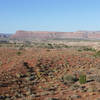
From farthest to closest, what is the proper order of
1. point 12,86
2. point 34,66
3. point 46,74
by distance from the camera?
point 34,66
point 46,74
point 12,86

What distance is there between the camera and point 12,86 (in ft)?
47.3

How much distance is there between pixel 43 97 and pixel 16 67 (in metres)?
9.05

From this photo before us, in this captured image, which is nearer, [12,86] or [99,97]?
[99,97]

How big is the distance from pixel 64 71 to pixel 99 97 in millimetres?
9013

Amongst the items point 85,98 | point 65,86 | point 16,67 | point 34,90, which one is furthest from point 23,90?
point 16,67

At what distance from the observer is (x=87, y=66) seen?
863 inches

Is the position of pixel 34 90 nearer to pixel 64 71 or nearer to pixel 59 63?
pixel 64 71

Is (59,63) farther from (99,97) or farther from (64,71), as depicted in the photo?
(99,97)

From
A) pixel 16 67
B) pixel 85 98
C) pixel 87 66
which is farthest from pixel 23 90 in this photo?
pixel 87 66

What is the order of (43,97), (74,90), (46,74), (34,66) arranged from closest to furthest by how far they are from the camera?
(43,97)
(74,90)
(46,74)
(34,66)

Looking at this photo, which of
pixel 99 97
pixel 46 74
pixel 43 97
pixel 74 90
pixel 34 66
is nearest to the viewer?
pixel 99 97

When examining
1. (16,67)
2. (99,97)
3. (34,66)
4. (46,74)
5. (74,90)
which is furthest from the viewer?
(34,66)

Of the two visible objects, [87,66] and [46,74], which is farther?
[87,66]

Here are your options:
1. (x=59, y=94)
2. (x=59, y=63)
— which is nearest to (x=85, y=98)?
(x=59, y=94)
